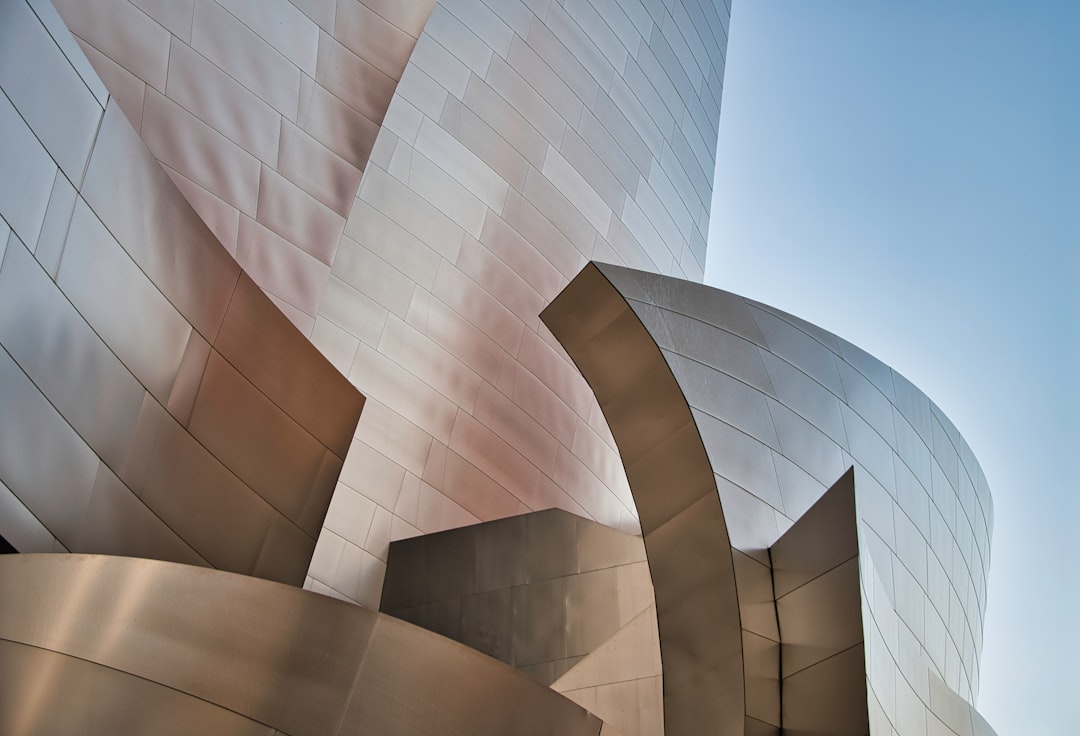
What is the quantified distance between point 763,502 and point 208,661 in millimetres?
4852

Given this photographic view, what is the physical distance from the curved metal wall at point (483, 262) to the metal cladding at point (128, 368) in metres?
4.15

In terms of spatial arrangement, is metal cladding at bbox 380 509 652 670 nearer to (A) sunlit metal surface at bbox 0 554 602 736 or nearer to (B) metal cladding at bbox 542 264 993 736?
(B) metal cladding at bbox 542 264 993 736

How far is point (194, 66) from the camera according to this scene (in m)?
10.4

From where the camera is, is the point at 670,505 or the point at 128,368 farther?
the point at 670,505

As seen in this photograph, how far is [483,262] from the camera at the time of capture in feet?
47.9

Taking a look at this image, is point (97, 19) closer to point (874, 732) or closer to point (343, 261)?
point (343, 261)

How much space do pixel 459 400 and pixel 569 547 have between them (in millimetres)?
2420

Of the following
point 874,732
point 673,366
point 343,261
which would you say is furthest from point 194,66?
point 874,732

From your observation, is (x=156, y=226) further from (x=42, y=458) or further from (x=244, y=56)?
(x=244, y=56)

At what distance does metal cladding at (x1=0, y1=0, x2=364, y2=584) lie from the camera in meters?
5.76

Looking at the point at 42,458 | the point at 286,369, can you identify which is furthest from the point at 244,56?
the point at 42,458

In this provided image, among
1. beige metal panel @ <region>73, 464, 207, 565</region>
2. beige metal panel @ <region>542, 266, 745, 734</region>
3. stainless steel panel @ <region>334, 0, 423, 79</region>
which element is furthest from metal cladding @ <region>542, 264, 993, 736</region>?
stainless steel panel @ <region>334, 0, 423, 79</region>

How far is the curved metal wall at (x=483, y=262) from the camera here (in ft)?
42.3

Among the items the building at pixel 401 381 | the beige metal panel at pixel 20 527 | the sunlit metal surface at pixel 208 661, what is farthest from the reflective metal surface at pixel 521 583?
the beige metal panel at pixel 20 527
